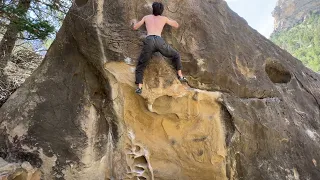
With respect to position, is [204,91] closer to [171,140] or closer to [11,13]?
[171,140]

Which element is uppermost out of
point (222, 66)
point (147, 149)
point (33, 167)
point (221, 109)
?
point (222, 66)

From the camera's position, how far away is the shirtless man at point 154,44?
4.55m

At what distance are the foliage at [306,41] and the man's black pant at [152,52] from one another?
30389mm

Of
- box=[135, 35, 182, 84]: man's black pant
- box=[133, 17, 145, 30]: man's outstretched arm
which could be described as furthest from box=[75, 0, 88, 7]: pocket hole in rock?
box=[135, 35, 182, 84]: man's black pant

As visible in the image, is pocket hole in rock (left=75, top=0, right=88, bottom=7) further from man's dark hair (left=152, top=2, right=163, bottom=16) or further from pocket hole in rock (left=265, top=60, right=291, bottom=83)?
pocket hole in rock (left=265, top=60, right=291, bottom=83)

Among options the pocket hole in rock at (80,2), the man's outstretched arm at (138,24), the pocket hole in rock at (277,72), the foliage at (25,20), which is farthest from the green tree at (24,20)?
the pocket hole in rock at (277,72)

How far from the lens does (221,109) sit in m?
5.07

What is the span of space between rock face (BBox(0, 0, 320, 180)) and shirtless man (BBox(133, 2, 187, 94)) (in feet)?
0.54

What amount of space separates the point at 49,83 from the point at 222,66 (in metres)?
2.45

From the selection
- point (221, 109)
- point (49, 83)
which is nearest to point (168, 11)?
point (221, 109)

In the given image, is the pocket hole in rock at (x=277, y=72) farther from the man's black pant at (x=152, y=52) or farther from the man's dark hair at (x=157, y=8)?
the man's dark hair at (x=157, y=8)

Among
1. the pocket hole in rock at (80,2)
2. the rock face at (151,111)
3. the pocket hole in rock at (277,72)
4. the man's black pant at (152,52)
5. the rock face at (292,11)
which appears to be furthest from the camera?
the rock face at (292,11)

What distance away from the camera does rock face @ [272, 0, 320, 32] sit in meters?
48.0

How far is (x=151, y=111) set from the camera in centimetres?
507
